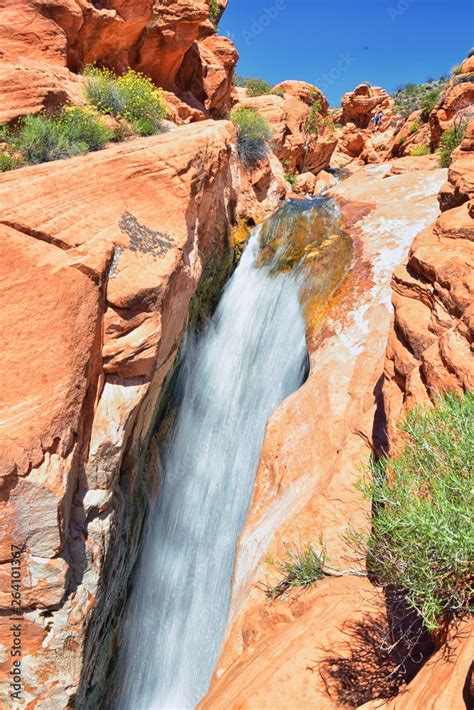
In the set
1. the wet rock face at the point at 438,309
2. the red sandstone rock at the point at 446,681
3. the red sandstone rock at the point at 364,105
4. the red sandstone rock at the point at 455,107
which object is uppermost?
the red sandstone rock at the point at 364,105

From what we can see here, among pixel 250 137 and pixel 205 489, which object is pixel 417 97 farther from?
pixel 205 489

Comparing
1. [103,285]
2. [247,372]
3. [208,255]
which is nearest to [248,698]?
[103,285]

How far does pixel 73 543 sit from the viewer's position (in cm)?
500

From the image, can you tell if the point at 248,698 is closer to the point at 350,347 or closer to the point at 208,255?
the point at 350,347

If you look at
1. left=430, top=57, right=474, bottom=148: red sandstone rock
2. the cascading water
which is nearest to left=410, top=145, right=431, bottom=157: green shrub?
left=430, top=57, right=474, bottom=148: red sandstone rock

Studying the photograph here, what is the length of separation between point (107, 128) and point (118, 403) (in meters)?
5.48

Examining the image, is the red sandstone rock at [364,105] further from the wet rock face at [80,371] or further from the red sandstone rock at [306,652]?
the red sandstone rock at [306,652]

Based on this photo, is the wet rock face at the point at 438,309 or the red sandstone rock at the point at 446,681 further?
the wet rock face at the point at 438,309

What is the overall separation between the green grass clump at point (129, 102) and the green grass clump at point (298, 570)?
8.37 metres

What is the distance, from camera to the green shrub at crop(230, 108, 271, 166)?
549 inches

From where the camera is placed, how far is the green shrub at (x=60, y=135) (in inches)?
262

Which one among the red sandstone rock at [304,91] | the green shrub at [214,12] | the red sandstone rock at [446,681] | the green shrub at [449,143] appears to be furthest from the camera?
the red sandstone rock at [304,91]

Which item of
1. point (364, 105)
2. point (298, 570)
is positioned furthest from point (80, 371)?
point (364, 105)

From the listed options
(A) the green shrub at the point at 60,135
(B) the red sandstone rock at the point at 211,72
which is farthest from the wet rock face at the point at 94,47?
(A) the green shrub at the point at 60,135
